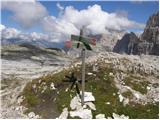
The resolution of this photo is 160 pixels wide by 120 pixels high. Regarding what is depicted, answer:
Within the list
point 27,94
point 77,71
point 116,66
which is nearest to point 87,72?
point 77,71

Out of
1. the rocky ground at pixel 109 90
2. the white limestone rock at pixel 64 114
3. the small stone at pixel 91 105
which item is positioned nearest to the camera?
the white limestone rock at pixel 64 114

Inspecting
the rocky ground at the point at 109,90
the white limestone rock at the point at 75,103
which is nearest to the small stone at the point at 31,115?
the rocky ground at the point at 109,90

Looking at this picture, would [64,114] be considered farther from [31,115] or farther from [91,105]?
[31,115]

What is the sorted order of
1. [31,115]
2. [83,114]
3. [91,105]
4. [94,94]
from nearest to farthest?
1. [83,114]
2. [91,105]
3. [31,115]
4. [94,94]

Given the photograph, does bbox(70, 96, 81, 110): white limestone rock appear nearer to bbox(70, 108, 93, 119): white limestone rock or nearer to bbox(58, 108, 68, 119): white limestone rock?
bbox(58, 108, 68, 119): white limestone rock

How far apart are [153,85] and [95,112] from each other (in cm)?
954

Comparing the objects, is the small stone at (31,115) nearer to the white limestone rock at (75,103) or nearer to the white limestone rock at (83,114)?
the white limestone rock at (75,103)

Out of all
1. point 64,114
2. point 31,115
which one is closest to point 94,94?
point 64,114

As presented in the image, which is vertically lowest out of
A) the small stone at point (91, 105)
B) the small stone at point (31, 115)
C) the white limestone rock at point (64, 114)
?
the small stone at point (31, 115)

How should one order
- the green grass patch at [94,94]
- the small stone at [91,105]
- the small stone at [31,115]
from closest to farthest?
the small stone at [91,105]
the green grass patch at [94,94]
the small stone at [31,115]

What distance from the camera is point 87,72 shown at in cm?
3612

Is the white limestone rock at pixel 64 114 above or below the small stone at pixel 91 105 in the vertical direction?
below

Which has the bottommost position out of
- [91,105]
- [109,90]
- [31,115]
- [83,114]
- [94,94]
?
[31,115]

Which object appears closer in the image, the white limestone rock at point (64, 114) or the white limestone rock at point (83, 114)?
the white limestone rock at point (83, 114)
